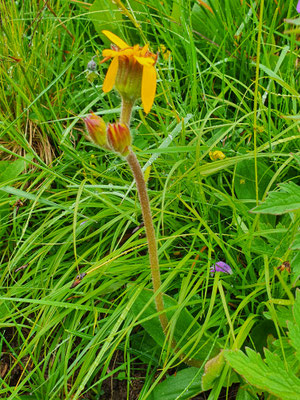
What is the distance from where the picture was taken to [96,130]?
3.12 ft

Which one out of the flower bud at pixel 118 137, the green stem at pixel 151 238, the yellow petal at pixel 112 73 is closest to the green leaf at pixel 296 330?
the green stem at pixel 151 238

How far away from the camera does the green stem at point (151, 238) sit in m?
0.98

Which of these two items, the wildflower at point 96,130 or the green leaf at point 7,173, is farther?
the green leaf at point 7,173

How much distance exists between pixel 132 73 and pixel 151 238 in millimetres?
366

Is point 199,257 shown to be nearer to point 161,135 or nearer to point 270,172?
point 270,172

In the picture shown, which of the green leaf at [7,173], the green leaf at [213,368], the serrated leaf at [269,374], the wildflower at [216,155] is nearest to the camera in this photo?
the serrated leaf at [269,374]

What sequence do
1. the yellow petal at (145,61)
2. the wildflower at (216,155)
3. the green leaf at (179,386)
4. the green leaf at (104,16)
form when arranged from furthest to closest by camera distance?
the green leaf at (104,16) → the wildflower at (216,155) → the green leaf at (179,386) → the yellow petal at (145,61)

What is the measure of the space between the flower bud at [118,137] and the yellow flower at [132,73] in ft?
0.20

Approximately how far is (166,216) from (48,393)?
631 millimetres

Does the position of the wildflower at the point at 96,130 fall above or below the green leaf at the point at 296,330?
above

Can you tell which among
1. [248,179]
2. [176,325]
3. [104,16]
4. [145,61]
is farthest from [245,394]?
[104,16]

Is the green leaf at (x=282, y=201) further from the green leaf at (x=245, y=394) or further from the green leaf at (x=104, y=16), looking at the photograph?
the green leaf at (x=104, y=16)

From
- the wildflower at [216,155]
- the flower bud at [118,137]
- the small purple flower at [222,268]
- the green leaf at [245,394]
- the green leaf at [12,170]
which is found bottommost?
the green leaf at [245,394]

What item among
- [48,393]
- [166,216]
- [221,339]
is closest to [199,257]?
[166,216]
